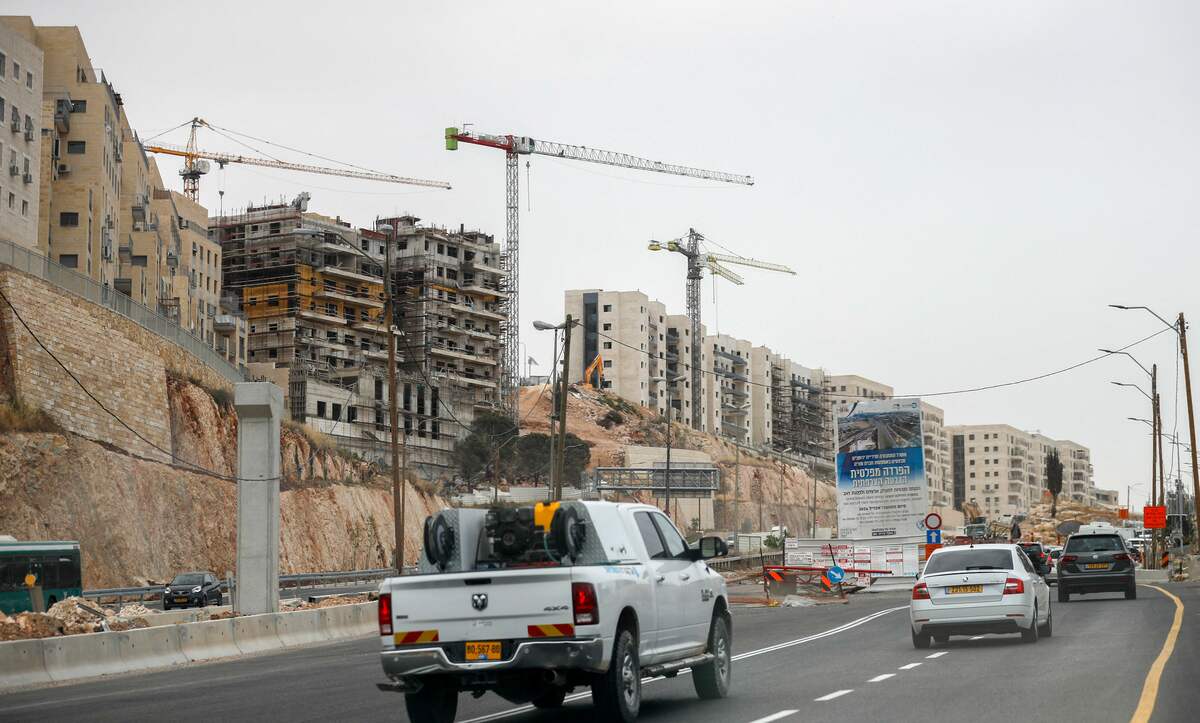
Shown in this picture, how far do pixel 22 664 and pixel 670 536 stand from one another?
11269 millimetres

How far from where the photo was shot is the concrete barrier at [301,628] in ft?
99.3

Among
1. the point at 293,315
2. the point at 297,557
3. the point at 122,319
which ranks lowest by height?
the point at 297,557

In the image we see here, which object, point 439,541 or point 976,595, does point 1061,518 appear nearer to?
point 976,595

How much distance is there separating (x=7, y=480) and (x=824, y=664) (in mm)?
41104

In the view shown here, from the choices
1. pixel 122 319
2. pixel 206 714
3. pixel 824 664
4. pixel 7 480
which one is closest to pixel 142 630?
pixel 206 714

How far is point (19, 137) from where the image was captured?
78938mm

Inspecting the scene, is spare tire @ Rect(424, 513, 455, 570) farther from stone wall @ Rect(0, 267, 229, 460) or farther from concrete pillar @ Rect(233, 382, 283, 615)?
stone wall @ Rect(0, 267, 229, 460)

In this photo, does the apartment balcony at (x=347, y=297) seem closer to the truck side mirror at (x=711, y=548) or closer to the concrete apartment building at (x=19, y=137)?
the concrete apartment building at (x=19, y=137)

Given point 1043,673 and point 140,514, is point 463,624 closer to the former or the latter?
point 1043,673

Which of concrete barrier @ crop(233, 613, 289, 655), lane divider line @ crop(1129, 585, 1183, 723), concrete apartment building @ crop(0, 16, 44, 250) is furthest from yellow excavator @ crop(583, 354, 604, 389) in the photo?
lane divider line @ crop(1129, 585, 1183, 723)

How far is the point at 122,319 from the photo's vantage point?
211 feet

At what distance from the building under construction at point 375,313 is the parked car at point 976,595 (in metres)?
104

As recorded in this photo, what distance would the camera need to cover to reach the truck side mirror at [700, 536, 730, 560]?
Result: 47.9 ft

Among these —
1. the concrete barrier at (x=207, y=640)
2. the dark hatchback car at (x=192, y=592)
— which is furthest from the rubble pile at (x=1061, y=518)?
the concrete barrier at (x=207, y=640)
